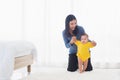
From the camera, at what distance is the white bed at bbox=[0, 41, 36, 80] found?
1911mm

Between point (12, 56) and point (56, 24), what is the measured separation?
1.30 meters

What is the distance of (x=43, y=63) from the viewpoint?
10.6 ft

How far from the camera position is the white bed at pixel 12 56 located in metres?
1.91

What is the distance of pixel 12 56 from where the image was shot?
1976 millimetres

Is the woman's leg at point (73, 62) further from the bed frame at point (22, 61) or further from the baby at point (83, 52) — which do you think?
the bed frame at point (22, 61)

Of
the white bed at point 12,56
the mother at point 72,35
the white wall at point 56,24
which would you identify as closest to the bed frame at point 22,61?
the white bed at point 12,56

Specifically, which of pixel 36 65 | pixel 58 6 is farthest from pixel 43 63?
pixel 58 6

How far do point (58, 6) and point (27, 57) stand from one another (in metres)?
1.04

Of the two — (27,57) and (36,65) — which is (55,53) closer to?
(36,65)

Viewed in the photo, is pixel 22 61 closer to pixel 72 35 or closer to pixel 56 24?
pixel 72 35

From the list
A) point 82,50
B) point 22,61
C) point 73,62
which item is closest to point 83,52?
point 82,50

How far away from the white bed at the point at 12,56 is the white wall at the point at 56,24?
2.71ft

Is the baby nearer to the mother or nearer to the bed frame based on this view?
the mother

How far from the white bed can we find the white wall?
32.6 inches
